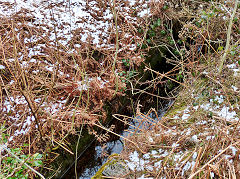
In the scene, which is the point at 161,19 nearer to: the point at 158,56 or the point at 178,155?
the point at 158,56

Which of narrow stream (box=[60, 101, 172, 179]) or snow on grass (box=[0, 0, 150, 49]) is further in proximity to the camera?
snow on grass (box=[0, 0, 150, 49])

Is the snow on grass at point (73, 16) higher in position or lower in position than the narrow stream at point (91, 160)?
higher

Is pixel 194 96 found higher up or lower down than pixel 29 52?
lower down

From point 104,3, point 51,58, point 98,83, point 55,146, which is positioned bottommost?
point 55,146

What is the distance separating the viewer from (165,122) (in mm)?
3379

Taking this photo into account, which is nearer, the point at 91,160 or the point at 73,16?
the point at 91,160

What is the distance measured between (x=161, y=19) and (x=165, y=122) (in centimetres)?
254

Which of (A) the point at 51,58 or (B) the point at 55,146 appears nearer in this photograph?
(B) the point at 55,146

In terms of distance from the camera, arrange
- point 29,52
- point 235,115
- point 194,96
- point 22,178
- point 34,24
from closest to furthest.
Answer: point 22,178, point 235,115, point 194,96, point 29,52, point 34,24

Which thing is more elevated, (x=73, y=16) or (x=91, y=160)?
(x=73, y=16)

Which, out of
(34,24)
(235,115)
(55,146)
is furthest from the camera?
(34,24)

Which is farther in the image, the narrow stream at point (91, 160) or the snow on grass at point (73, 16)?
the snow on grass at point (73, 16)

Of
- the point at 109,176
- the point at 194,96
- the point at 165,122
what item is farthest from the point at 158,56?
the point at 109,176

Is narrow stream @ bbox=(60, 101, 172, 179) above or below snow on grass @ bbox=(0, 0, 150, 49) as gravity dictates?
below
